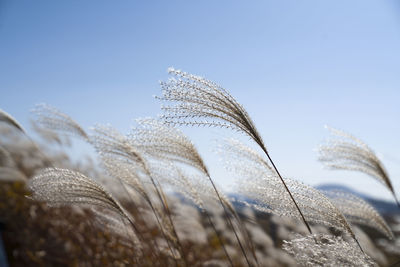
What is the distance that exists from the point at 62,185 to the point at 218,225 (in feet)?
8.12

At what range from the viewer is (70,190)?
1972mm

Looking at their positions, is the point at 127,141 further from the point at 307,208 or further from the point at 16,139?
the point at 16,139

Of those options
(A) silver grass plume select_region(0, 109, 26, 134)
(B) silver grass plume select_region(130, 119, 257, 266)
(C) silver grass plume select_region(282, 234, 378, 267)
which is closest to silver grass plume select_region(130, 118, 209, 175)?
(B) silver grass plume select_region(130, 119, 257, 266)

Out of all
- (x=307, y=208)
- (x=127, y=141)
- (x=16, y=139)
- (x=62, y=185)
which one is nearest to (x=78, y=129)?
(x=127, y=141)

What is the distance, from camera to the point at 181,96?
1.57 m

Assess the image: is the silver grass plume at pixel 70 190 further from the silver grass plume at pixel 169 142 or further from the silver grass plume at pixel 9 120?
the silver grass plume at pixel 9 120

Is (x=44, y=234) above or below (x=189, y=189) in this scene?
below

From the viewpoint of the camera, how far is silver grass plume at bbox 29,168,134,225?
1957 mm

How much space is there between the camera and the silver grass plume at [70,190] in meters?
1.96

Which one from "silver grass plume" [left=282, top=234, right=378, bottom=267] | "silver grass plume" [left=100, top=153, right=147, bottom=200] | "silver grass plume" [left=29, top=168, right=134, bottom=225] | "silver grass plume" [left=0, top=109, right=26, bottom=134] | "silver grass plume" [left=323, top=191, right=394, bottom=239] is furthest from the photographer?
"silver grass plume" [left=0, top=109, right=26, bottom=134]

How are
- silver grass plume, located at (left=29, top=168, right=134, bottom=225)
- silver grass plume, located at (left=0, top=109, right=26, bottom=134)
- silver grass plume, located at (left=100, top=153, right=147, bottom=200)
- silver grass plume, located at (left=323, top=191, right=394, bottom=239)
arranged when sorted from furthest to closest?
1. silver grass plume, located at (left=0, top=109, right=26, bottom=134)
2. silver grass plume, located at (left=100, top=153, right=147, bottom=200)
3. silver grass plume, located at (left=323, top=191, right=394, bottom=239)
4. silver grass plume, located at (left=29, top=168, right=134, bottom=225)

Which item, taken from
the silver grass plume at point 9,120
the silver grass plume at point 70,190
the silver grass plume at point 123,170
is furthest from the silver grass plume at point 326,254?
the silver grass plume at point 9,120

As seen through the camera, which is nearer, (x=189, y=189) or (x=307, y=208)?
(x=307, y=208)

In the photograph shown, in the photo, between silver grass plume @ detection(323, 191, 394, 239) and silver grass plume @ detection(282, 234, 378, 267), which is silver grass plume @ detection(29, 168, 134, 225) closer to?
silver grass plume @ detection(282, 234, 378, 267)
